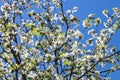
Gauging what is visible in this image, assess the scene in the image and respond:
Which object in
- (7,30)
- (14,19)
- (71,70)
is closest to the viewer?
(71,70)

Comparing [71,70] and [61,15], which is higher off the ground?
[61,15]

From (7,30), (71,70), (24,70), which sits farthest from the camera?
(7,30)

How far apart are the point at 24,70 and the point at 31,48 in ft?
3.53

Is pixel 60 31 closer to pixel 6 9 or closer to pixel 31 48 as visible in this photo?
pixel 31 48

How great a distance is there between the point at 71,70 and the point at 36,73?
1611 mm

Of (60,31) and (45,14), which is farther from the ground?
(45,14)

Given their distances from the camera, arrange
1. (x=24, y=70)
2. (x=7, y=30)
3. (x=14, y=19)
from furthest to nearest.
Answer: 1. (x=14, y=19)
2. (x=7, y=30)
3. (x=24, y=70)

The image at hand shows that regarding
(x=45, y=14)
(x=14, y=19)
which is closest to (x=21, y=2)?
(x=14, y=19)

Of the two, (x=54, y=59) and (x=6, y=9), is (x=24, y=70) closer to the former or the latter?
(x=54, y=59)

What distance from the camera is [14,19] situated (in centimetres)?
2381

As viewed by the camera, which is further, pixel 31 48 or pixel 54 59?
pixel 31 48

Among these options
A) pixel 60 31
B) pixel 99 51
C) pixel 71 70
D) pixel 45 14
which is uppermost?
pixel 45 14

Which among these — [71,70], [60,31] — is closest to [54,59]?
[71,70]

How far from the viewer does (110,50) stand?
20094 mm
